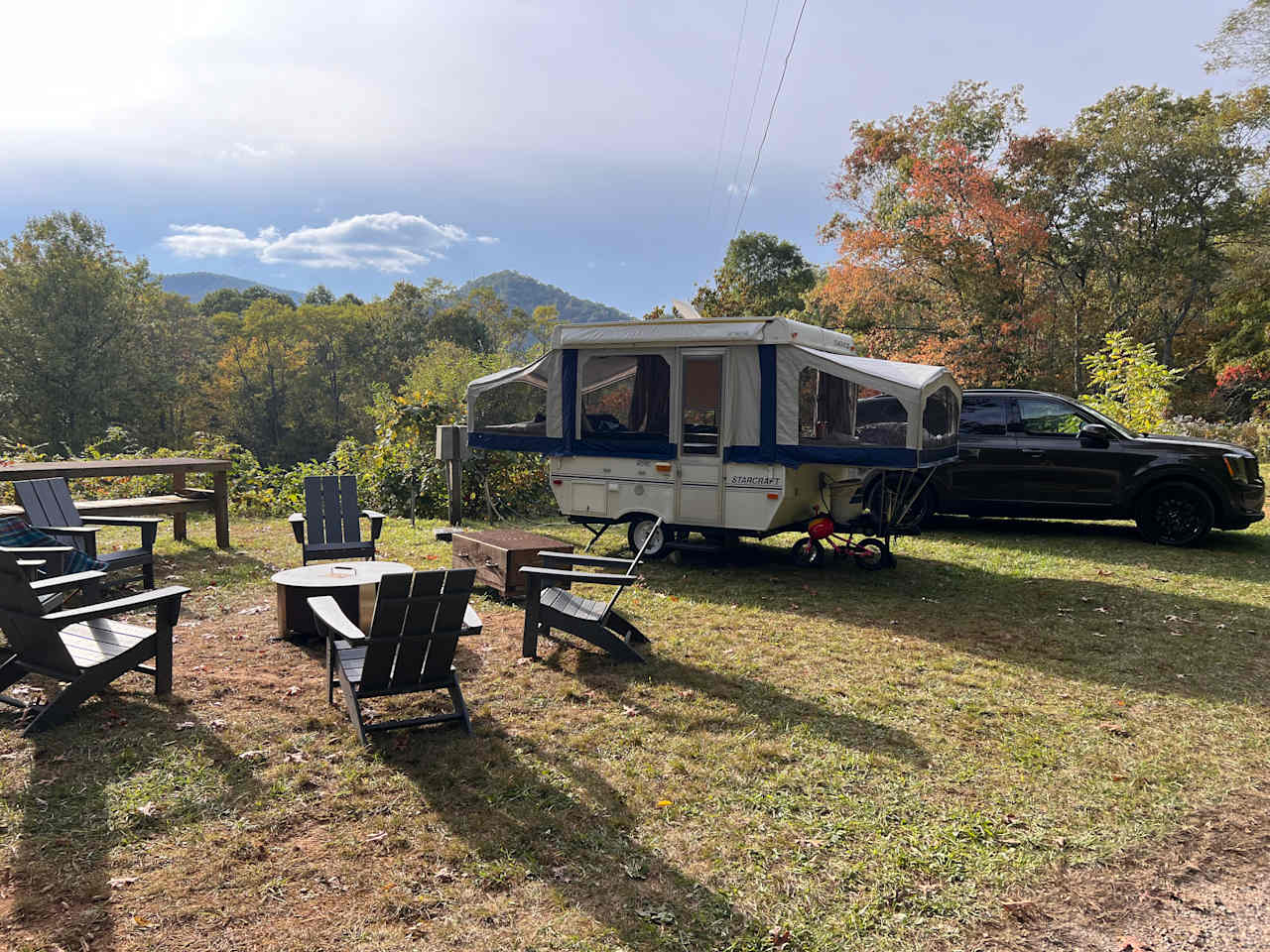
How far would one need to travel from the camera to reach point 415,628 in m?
3.71

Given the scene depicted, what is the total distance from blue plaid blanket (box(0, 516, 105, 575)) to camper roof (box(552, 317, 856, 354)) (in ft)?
14.3

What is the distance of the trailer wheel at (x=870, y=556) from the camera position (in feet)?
26.1

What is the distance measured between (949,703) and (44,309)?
44.2m

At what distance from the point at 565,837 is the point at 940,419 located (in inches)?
223

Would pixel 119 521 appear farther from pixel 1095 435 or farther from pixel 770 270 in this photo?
pixel 770 270

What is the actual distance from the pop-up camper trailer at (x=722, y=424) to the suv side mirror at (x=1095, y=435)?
2.33m

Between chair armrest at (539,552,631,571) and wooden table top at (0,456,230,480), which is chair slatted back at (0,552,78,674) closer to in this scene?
chair armrest at (539,552,631,571)

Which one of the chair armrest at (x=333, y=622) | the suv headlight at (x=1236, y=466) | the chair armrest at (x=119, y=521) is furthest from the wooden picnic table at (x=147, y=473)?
the suv headlight at (x=1236, y=466)

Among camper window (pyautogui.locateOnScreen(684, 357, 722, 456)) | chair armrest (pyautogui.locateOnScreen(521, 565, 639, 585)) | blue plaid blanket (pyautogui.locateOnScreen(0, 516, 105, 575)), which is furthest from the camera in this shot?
camper window (pyautogui.locateOnScreen(684, 357, 722, 456))

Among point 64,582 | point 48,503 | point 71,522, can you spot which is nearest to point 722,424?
point 64,582

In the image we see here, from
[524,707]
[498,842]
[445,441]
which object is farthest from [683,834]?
[445,441]

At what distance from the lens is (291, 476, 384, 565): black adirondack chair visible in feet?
21.4

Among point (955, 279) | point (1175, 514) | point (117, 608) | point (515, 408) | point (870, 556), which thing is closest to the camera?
point (117, 608)

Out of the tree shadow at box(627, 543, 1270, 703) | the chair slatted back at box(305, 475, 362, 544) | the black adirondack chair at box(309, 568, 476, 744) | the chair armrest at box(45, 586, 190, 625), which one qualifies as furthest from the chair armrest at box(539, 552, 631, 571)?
the chair slatted back at box(305, 475, 362, 544)
